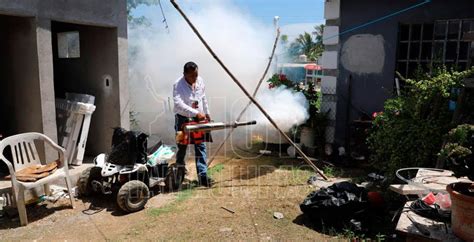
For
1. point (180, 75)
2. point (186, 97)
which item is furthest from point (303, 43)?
point (186, 97)

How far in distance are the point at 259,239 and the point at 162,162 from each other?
2203mm

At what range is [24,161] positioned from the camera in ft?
16.4

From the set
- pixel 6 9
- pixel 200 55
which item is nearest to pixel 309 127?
pixel 6 9

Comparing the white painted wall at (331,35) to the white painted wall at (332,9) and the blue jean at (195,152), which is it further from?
the blue jean at (195,152)

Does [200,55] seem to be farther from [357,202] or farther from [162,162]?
[357,202]

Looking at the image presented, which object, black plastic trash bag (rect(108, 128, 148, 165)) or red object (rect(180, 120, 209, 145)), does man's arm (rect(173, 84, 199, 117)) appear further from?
black plastic trash bag (rect(108, 128, 148, 165))

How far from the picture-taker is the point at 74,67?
23.9ft

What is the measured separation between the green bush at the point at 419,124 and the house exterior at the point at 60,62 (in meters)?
4.86

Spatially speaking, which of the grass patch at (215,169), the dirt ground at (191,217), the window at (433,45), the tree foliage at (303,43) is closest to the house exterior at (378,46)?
the window at (433,45)

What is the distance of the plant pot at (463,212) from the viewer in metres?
3.11

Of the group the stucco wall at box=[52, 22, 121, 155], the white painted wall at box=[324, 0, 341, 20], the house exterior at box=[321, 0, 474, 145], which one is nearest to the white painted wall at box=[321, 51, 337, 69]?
the house exterior at box=[321, 0, 474, 145]

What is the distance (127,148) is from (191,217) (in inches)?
54.0

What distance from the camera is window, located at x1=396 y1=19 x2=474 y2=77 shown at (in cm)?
664

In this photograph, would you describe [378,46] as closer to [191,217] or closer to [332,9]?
[332,9]
